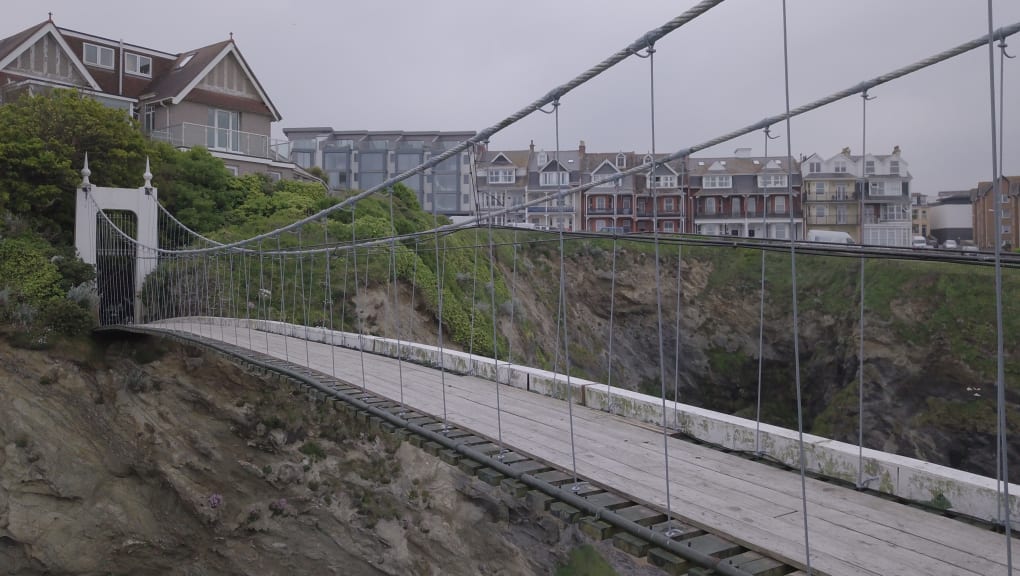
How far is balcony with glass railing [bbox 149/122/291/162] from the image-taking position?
68.8ft

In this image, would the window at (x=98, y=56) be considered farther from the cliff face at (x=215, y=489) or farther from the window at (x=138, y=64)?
the cliff face at (x=215, y=489)

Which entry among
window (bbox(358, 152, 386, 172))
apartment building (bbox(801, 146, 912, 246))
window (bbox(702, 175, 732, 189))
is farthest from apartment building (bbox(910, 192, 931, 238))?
window (bbox(358, 152, 386, 172))

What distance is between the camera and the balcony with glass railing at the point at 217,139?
2098cm

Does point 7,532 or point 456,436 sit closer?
point 456,436

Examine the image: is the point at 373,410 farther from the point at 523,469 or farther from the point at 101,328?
the point at 101,328

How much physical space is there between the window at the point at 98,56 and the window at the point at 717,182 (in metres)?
17.7

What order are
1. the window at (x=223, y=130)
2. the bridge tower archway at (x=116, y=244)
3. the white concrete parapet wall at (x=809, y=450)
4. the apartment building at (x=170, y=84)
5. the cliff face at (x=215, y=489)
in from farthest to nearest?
the window at (x=223, y=130) < the apartment building at (x=170, y=84) < the bridge tower archway at (x=116, y=244) < the cliff face at (x=215, y=489) < the white concrete parapet wall at (x=809, y=450)

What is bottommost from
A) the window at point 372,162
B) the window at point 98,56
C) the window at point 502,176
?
the window at point 502,176

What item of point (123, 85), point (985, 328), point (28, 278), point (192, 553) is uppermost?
point (123, 85)

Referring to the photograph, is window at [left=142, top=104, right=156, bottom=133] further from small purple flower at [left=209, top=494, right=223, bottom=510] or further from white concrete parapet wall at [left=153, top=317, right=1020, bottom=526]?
white concrete parapet wall at [left=153, top=317, right=1020, bottom=526]

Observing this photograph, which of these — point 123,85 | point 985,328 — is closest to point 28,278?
point 123,85

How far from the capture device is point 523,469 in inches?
170

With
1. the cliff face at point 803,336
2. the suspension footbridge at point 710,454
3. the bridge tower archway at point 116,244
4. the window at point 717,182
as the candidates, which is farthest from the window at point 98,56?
the window at point 717,182

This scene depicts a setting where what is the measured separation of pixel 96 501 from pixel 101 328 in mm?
3278
